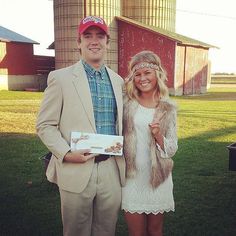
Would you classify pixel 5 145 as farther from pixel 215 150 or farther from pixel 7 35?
pixel 7 35

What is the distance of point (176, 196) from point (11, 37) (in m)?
26.6

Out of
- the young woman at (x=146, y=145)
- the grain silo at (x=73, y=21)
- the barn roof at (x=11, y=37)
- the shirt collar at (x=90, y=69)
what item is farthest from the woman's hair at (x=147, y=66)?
the barn roof at (x=11, y=37)

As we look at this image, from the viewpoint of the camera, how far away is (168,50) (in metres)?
23.6

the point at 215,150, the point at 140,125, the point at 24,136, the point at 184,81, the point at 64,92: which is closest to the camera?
the point at 64,92

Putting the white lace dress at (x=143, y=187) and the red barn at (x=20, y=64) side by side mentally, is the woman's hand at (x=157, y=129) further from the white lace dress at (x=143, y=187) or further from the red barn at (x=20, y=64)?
the red barn at (x=20, y=64)

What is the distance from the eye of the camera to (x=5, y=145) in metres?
8.63

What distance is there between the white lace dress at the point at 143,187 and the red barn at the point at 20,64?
26081mm

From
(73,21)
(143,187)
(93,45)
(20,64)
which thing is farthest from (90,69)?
(20,64)

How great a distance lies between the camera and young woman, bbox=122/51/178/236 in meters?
2.88

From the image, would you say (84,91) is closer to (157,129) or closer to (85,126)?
A: (85,126)

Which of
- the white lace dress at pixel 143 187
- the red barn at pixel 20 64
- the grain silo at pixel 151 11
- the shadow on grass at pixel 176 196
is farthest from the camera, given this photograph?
the grain silo at pixel 151 11

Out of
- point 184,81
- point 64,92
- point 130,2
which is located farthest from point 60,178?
point 130,2

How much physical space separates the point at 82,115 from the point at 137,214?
1008 mm

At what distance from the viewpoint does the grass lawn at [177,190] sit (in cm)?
441
